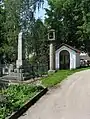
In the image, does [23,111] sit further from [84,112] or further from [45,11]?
[45,11]

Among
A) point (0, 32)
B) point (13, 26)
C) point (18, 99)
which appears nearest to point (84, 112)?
point (18, 99)

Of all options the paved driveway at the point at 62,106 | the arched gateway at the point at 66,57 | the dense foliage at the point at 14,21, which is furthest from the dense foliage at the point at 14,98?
the dense foliage at the point at 14,21

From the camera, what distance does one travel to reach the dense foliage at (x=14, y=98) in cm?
1233

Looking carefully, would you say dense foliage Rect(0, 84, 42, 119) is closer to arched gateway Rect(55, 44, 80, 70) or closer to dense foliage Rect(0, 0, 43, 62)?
arched gateway Rect(55, 44, 80, 70)

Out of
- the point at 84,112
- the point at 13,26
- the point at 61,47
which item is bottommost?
the point at 84,112

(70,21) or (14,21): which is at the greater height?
(70,21)

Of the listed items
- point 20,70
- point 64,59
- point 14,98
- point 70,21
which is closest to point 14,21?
point 64,59

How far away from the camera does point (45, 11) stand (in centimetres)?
5828

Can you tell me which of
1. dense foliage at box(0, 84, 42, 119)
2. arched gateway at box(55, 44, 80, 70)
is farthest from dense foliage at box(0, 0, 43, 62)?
dense foliage at box(0, 84, 42, 119)

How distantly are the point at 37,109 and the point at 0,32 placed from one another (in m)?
38.4

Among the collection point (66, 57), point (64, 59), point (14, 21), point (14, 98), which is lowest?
point (14, 98)

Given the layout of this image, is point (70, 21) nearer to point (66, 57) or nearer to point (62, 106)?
point (66, 57)

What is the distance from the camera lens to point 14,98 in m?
15.7

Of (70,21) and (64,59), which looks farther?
(70,21)
